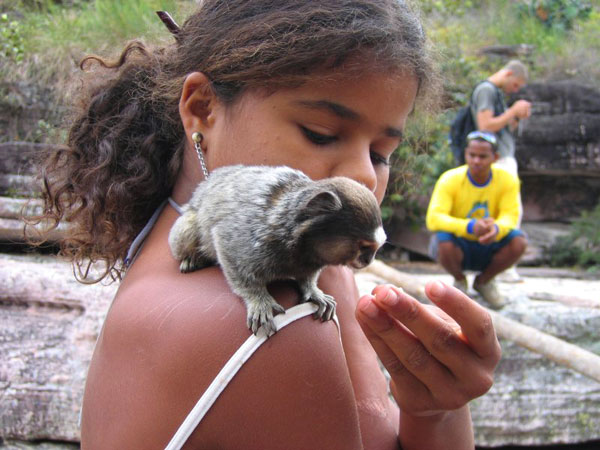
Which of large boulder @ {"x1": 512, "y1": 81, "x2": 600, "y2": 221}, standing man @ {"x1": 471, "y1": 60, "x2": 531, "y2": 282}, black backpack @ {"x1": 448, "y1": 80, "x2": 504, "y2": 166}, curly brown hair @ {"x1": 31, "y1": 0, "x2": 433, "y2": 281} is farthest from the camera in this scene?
large boulder @ {"x1": 512, "y1": 81, "x2": 600, "y2": 221}

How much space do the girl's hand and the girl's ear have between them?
65 cm

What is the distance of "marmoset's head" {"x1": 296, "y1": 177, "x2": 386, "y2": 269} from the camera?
129 cm

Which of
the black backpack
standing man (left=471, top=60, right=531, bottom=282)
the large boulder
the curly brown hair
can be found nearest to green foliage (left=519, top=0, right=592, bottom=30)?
the large boulder

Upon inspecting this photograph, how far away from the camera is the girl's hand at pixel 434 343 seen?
44.5 inches

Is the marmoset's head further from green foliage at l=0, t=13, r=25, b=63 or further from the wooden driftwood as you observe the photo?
green foliage at l=0, t=13, r=25, b=63

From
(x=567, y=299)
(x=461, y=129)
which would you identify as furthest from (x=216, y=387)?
(x=461, y=129)

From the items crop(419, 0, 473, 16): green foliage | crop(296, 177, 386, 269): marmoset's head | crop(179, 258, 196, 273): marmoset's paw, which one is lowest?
crop(179, 258, 196, 273): marmoset's paw

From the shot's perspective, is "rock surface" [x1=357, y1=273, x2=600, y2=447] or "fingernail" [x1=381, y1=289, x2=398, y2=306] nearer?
"fingernail" [x1=381, y1=289, x2=398, y2=306]

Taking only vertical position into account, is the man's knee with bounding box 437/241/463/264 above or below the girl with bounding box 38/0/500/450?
below

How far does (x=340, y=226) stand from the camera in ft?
4.27

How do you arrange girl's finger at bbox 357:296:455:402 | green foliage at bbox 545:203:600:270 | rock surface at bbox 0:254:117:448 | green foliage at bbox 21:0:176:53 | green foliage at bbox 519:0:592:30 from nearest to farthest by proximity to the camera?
girl's finger at bbox 357:296:455:402
rock surface at bbox 0:254:117:448
green foliage at bbox 21:0:176:53
green foliage at bbox 545:203:600:270
green foliage at bbox 519:0:592:30

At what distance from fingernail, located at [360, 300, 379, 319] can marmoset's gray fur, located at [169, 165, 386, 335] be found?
0.34 ft

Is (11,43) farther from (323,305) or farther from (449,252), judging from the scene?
(323,305)

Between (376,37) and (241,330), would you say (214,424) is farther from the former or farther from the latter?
(376,37)
